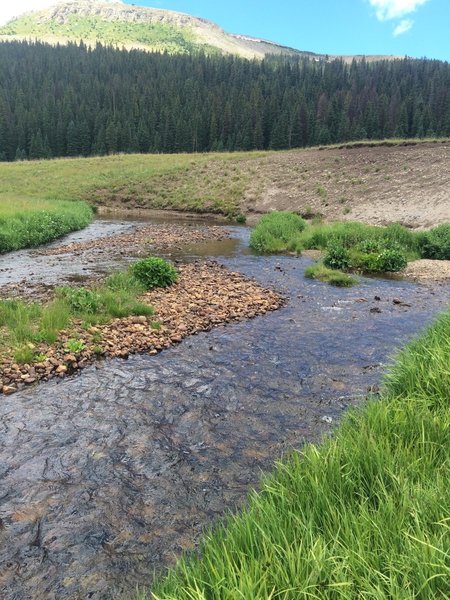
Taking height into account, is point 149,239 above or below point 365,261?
below

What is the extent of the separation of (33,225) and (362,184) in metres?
27.9

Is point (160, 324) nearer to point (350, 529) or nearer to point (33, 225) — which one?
point (350, 529)

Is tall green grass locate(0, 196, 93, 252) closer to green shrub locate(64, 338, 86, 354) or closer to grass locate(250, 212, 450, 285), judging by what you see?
grass locate(250, 212, 450, 285)

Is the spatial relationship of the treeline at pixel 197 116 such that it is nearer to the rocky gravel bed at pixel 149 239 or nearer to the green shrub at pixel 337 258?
the rocky gravel bed at pixel 149 239

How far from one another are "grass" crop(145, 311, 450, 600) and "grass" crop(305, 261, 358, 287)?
41.8 ft

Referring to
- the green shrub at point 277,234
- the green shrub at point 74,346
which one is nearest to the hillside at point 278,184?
the green shrub at point 277,234

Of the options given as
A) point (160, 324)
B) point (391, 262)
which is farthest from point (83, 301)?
point (391, 262)

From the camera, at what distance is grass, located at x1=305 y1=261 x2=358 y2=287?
58.1 feet

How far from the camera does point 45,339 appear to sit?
10242 mm

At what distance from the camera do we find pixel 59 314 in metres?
11.3

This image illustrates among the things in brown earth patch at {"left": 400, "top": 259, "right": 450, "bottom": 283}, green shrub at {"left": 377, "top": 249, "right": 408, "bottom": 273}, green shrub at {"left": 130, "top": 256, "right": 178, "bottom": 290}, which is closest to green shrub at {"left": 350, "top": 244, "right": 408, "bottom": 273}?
green shrub at {"left": 377, "top": 249, "right": 408, "bottom": 273}

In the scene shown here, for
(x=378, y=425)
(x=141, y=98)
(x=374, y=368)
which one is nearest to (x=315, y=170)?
(x=374, y=368)

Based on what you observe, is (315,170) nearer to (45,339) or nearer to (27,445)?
(45,339)

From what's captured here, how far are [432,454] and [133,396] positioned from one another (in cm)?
557
